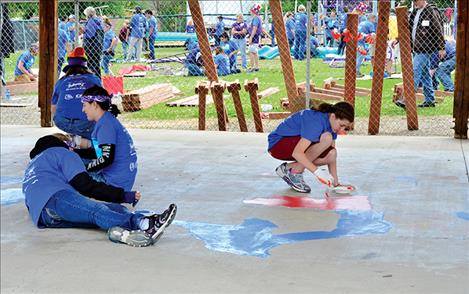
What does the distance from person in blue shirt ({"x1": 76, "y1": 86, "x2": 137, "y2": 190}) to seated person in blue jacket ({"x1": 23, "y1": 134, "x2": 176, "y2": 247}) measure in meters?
0.50

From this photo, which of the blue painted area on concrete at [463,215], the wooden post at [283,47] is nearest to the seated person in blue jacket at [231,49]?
the wooden post at [283,47]

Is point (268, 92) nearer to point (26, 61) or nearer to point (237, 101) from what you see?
point (237, 101)

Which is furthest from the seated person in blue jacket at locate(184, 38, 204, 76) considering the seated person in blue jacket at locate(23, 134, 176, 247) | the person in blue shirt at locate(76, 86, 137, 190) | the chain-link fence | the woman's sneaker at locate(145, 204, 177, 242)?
the woman's sneaker at locate(145, 204, 177, 242)

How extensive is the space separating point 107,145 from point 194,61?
1697cm

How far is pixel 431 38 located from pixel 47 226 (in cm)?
1018

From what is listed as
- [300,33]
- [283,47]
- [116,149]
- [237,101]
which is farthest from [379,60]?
[300,33]

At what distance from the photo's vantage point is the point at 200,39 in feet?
44.0

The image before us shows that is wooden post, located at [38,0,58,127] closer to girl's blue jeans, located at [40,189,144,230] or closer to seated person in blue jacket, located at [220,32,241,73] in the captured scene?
girl's blue jeans, located at [40,189,144,230]

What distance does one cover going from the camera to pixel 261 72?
25.1m

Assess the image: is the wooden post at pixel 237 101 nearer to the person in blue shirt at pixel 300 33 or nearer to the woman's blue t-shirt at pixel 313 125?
the woman's blue t-shirt at pixel 313 125

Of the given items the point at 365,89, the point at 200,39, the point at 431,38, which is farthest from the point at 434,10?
the point at 200,39

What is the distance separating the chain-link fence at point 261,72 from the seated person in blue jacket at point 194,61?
40mm

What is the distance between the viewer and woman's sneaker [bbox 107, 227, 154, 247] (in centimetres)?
589

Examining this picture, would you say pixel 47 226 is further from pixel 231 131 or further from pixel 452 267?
pixel 231 131
